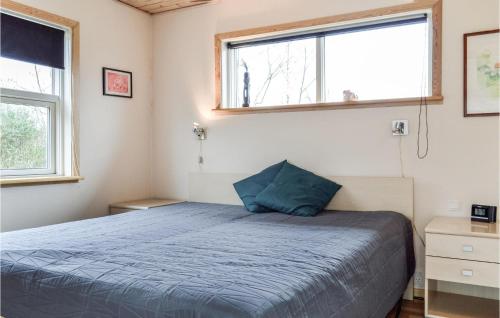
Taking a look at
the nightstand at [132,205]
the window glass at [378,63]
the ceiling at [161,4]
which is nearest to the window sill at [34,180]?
the nightstand at [132,205]

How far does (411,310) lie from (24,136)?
124 inches

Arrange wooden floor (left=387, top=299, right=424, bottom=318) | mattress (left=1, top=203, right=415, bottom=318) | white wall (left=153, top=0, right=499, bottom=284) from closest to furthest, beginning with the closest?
mattress (left=1, top=203, right=415, bottom=318) → wooden floor (left=387, top=299, right=424, bottom=318) → white wall (left=153, top=0, right=499, bottom=284)

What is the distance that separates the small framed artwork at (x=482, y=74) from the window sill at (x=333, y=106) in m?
0.20

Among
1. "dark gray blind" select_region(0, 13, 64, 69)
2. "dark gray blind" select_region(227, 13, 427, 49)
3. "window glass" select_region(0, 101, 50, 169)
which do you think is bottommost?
"window glass" select_region(0, 101, 50, 169)

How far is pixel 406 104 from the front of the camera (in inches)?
121

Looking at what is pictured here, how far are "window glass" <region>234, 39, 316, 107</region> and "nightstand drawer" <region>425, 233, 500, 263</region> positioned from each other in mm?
1574

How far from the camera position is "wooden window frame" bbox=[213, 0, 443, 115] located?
117 inches

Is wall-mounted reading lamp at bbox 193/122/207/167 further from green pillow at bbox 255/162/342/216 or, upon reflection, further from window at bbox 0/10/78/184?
window at bbox 0/10/78/184

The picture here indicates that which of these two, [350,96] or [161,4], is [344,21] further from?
[161,4]

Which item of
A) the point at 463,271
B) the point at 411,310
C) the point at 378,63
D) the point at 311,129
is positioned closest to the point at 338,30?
the point at 378,63

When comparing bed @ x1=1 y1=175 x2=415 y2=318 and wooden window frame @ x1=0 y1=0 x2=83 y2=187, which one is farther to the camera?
wooden window frame @ x1=0 y1=0 x2=83 y2=187

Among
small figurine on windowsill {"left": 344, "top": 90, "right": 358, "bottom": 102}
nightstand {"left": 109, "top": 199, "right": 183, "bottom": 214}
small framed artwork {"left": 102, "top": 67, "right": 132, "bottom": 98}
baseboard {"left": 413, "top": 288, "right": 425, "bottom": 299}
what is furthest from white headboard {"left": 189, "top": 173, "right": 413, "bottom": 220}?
small framed artwork {"left": 102, "top": 67, "right": 132, "bottom": 98}

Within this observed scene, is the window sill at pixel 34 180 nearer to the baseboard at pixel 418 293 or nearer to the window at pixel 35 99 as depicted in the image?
the window at pixel 35 99

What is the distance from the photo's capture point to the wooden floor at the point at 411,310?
2.72 metres
